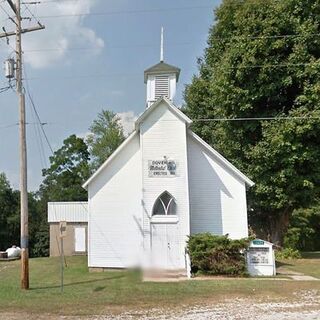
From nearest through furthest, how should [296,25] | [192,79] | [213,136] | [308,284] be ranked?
[308,284], [296,25], [213,136], [192,79]

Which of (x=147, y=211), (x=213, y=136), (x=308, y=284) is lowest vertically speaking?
(x=308, y=284)

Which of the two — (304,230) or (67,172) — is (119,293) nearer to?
(304,230)

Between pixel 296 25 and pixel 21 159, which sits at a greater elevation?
pixel 296 25

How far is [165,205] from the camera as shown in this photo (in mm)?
22656

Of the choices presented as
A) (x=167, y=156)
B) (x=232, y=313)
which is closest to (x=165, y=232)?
(x=167, y=156)

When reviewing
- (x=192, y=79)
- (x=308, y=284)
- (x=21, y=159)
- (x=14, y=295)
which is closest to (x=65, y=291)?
(x=14, y=295)

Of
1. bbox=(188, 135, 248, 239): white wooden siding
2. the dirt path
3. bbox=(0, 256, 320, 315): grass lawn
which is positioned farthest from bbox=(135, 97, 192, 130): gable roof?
the dirt path

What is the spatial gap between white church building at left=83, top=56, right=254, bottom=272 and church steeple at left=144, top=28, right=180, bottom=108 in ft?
7.23

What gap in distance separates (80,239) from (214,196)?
1778 centimetres

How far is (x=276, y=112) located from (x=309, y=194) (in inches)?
206

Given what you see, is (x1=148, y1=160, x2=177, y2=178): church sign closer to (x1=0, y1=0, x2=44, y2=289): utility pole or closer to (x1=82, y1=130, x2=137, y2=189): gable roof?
(x1=82, y1=130, x2=137, y2=189): gable roof

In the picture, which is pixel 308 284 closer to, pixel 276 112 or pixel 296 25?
pixel 276 112

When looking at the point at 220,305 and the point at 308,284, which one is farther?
the point at 308,284

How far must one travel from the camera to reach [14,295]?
1534 cm
